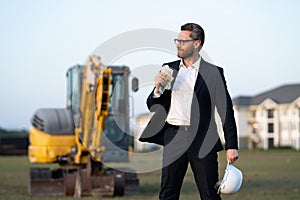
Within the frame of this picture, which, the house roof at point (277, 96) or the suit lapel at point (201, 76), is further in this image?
the house roof at point (277, 96)

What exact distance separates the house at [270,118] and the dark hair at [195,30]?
106 metres

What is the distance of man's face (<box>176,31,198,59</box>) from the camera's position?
7.29 m

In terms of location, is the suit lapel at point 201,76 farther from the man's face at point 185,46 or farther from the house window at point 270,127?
the house window at point 270,127

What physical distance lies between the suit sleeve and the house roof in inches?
4503

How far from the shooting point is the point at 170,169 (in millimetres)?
7344

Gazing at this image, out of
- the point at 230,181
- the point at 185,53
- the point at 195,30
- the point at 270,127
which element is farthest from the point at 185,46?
the point at 270,127

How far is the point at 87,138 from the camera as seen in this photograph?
18656 millimetres

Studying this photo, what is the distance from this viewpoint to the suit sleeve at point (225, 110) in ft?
24.0

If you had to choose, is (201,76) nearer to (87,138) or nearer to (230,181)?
(230,181)

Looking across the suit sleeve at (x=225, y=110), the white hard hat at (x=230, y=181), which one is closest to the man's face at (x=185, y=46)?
the suit sleeve at (x=225, y=110)

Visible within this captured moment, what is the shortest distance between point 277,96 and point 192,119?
119 meters

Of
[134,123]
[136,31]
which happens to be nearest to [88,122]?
[134,123]

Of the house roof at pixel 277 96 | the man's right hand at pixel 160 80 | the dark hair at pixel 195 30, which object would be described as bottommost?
the house roof at pixel 277 96

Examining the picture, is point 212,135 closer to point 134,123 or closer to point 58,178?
point 134,123
